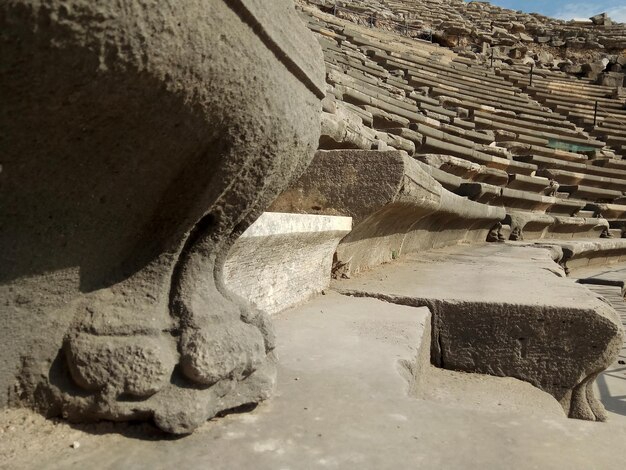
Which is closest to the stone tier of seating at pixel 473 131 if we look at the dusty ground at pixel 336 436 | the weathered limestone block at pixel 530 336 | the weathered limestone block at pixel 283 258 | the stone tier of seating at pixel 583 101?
the stone tier of seating at pixel 583 101

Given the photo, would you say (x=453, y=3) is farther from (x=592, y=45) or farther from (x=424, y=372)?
(x=424, y=372)

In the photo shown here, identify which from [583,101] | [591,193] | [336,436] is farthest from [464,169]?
[583,101]

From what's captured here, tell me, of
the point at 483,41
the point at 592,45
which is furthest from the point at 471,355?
the point at 592,45

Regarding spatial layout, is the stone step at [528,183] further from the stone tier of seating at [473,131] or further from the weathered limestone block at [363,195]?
the weathered limestone block at [363,195]

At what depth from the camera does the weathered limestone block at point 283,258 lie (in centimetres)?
176

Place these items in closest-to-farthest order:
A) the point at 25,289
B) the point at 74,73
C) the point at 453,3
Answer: the point at 74,73
the point at 25,289
the point at 453,3

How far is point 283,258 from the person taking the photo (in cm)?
216

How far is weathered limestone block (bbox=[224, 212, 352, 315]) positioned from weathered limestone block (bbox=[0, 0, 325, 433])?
44cm

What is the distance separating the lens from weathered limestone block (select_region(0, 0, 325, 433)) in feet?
2.60

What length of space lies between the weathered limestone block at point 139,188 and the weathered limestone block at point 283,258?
44 cm

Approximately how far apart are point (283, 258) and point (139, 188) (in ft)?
3.77

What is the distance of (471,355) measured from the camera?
7.87ft

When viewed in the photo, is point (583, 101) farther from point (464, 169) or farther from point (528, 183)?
point (464, 169)

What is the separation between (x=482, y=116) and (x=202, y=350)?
1192 centimetres
